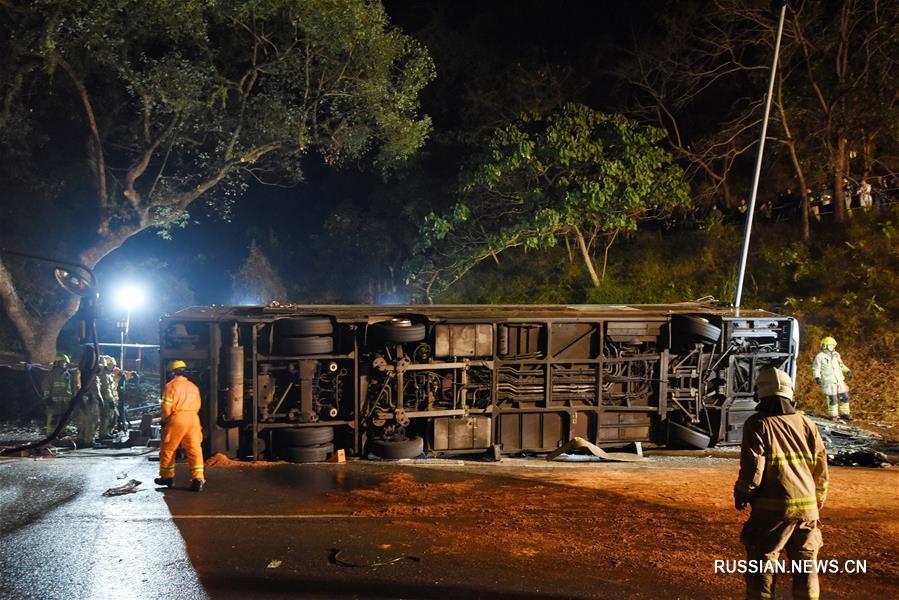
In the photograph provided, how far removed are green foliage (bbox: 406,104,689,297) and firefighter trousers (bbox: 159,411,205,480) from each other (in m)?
11.2

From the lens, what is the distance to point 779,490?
4762mm

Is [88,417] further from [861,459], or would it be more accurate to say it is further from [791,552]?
[861,459]

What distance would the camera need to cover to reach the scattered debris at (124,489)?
26.9 ft

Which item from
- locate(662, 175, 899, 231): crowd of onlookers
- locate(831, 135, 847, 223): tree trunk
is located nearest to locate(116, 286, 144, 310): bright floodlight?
locate(662, 175, 899, 231): crowd of onlookers

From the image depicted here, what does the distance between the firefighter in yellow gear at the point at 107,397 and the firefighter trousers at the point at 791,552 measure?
983cm

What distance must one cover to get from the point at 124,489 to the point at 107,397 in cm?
377

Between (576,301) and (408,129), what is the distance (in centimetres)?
712

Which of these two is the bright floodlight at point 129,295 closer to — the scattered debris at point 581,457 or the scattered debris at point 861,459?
the scattered debris at point 581,457

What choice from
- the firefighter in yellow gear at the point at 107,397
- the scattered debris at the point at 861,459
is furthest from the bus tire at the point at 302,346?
the scattered debris at the point at 861,459

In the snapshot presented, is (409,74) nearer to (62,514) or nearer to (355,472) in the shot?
(355,472)

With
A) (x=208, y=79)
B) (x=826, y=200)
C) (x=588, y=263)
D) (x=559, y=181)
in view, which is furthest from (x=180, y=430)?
(x=826, y=200)

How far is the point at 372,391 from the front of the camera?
1034 centimetres

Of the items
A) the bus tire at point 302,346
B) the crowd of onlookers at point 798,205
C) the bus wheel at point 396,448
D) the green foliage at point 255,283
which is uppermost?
the crowd of onlookers at point 798,205

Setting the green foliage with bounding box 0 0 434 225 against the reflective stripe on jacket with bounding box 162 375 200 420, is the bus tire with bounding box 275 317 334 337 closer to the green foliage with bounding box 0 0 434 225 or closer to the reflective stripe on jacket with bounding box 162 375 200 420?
the reflective stripe on jacket with bounding box 162 375 200 420
